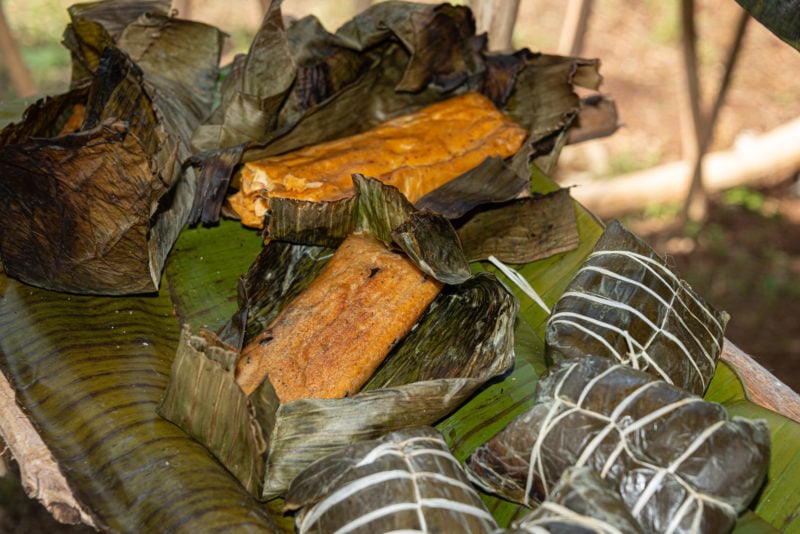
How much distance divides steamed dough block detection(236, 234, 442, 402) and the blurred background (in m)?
1.68

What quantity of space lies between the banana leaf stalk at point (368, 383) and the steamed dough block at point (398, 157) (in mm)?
211

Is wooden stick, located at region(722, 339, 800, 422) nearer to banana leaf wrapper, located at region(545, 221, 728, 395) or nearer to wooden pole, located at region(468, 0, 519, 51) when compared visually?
banana leaf wrapper, located at region(545, 221, 728, 395)

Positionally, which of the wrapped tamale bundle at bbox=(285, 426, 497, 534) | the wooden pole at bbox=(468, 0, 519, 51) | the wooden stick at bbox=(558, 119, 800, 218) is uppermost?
the wooden pole at bbox=(468, 0, 519, 51)

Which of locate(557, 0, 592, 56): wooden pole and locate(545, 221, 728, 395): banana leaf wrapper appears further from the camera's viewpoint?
locate(557, 0, 592, 56): wooden pole

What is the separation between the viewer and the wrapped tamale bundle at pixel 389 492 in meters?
1.63

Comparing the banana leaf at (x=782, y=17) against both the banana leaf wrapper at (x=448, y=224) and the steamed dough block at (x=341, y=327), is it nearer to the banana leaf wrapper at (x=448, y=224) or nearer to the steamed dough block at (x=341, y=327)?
the banana leaf wrapper at (x=448, y=224)

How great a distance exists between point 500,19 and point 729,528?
2114 millimetres

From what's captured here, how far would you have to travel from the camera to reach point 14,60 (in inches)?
162

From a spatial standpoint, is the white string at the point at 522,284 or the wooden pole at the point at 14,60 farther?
the wooden pole at the point at 14,60

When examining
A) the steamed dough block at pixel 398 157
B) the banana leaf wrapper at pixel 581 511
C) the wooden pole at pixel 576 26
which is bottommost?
the banana leaf wrapper at pixel 581 511

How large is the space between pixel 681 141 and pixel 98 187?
15.2 ft

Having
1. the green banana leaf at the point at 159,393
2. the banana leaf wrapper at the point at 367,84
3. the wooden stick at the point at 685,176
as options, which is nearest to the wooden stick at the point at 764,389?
the green banana leaf at the point at 159,393

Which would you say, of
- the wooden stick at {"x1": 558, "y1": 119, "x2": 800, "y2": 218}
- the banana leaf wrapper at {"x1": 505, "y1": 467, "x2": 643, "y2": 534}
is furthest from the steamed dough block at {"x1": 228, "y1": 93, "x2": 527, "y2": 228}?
the wooden stick at {"x1": 558, "y1": 119, "x2": 800, "y2": 218}

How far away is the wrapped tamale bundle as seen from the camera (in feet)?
5.36
